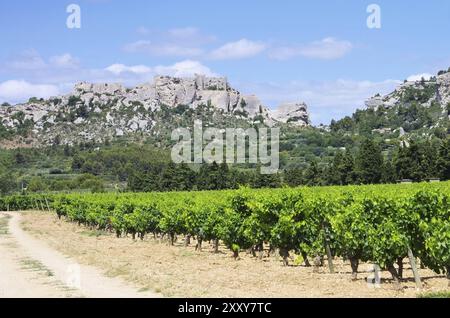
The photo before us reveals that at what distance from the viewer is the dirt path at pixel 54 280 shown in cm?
1553

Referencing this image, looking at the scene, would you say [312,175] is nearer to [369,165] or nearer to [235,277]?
[369,165]

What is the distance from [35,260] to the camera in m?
25.6

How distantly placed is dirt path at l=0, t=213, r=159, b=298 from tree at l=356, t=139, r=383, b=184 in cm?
6540

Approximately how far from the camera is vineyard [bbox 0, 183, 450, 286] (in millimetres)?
16562

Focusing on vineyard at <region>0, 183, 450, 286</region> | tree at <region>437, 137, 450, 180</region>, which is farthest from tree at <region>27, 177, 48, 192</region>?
vineyard at <region>0, 183, 450, 286</region>

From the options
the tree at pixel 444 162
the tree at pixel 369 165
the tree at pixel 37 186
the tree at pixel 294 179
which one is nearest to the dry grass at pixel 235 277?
the tree at pixel 444 162

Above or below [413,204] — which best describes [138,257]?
below

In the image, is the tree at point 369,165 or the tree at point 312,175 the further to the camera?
the tree at point 312,175

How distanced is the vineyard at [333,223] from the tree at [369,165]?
5507 cm

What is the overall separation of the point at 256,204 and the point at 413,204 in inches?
318

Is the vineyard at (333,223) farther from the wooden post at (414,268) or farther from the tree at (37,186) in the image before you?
the tree at (37,186)

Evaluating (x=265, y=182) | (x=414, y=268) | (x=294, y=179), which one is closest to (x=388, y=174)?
(x=294, y=179)
